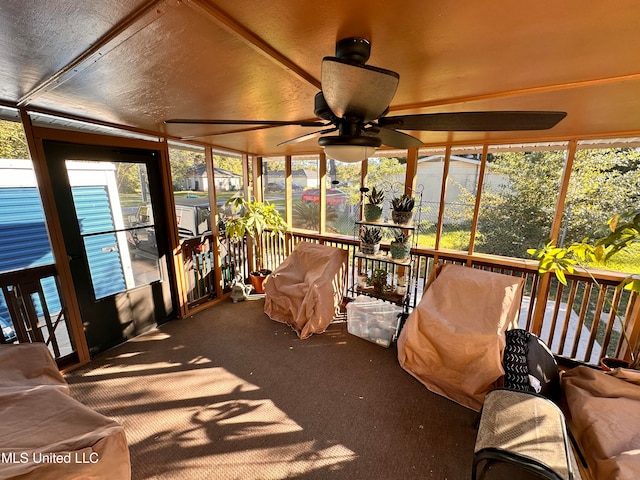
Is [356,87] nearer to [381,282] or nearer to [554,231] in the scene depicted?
[381,282]

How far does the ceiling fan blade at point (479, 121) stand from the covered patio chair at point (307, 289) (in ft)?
6.76

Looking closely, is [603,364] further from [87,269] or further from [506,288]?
[87,269]

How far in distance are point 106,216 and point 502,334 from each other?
371 centimetres

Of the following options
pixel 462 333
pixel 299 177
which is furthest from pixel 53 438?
pixel 299 177

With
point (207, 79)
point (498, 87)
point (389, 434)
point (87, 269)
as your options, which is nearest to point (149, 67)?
point (207, 79)

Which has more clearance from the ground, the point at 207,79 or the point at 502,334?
the point at 207,79

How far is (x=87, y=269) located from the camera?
98.9 inches

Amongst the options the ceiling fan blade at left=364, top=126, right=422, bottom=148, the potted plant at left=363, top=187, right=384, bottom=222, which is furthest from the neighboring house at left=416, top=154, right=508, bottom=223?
the ceiling fan blade at left=364, top=126, right=422, bottom=148

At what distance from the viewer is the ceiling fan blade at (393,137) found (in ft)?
3.98

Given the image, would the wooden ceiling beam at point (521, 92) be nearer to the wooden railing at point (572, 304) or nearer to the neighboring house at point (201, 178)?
the wooden railing at point (572, 304)

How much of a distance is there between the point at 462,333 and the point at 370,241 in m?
1.31

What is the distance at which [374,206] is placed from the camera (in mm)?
2869

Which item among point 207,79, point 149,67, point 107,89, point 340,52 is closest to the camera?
point 340,52

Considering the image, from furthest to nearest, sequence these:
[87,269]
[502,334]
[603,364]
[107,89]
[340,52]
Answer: [87,269] → [603,364] → [502,334] → [107,89] → [340,52]
